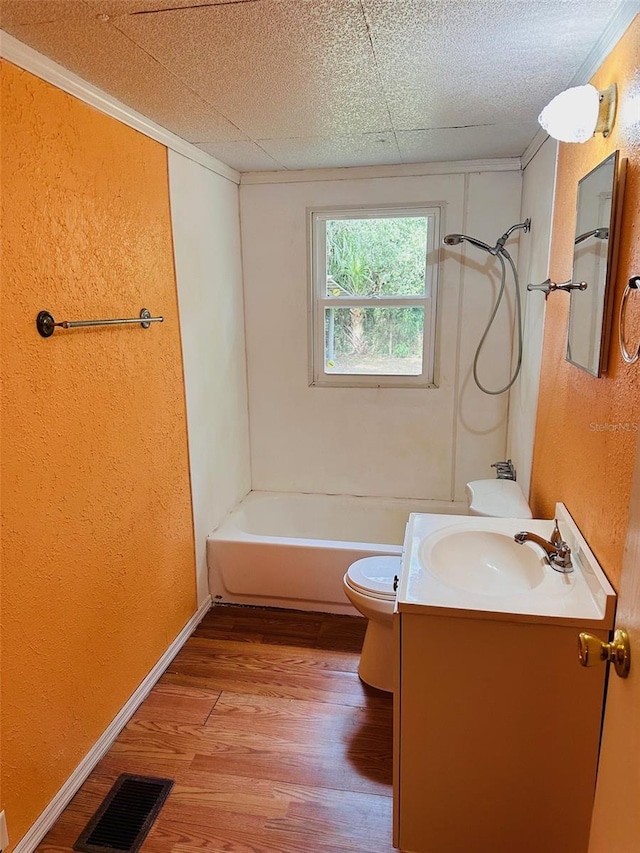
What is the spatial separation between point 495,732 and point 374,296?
90.9 inches

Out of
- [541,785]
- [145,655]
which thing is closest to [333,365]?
[145,655]

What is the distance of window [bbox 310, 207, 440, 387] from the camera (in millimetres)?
3121

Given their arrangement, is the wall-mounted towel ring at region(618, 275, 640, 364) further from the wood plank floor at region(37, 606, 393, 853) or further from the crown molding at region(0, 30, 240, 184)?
the crown molding at region(0, 30, 240, 184)

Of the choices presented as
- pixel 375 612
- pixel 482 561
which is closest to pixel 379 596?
pixel 375 612

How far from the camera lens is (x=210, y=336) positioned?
283 centimetres

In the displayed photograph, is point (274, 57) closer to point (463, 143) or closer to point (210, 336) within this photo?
point (463, 143)

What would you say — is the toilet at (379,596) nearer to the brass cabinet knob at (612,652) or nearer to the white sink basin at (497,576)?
the white sink basin at (497,576)

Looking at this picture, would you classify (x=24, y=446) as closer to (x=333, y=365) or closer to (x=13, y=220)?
(x=13, y=220)

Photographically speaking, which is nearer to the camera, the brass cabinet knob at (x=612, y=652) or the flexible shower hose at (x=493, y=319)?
the brass cabinet knob at (x=612, y=652)

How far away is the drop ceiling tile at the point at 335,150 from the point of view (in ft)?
8.07

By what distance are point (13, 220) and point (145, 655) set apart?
1.64 meters

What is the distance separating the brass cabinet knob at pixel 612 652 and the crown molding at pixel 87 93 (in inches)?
74.0

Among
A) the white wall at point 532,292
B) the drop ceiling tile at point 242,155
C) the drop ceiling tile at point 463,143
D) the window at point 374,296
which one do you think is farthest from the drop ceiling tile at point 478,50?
the window at point 374,296

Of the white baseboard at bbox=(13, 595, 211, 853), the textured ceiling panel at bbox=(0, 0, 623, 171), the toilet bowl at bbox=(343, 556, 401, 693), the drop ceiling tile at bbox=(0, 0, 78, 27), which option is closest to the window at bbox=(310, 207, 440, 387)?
the textured ceiling panel at bbox=(0, 0, 623, 171)
